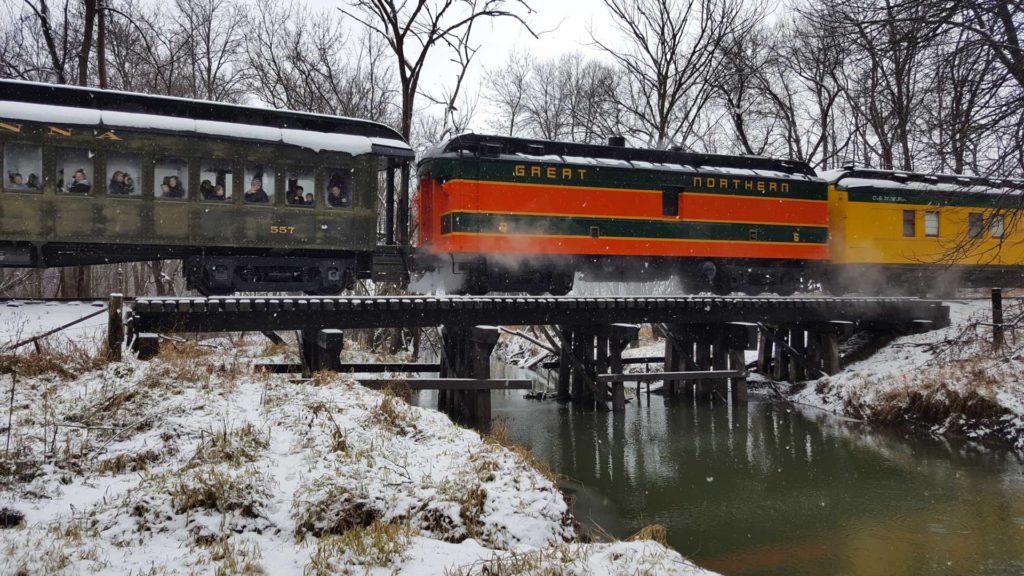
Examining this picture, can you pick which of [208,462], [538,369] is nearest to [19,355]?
[208,462]

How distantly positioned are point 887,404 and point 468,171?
986 centimetres

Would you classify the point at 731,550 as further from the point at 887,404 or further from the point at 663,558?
the point at 887,404

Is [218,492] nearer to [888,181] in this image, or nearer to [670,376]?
[670,376]

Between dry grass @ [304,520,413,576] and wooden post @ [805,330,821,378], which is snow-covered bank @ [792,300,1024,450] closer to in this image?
wooden post @ [805,330,821,378]

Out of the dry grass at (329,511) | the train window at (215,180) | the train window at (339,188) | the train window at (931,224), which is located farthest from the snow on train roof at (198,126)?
the train window at (931,224)

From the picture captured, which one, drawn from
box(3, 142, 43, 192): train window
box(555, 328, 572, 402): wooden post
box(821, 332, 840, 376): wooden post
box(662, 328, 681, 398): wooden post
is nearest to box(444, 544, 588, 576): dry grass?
box(3, 142, 43, 192): train window

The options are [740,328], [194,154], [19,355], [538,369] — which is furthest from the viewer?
[538,369]

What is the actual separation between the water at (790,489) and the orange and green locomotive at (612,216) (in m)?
3.55

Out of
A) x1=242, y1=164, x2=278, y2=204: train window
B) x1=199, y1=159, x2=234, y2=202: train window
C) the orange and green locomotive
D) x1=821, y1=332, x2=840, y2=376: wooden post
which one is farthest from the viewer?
x1=821, y1=332, x2=840, y2=376: wooden post

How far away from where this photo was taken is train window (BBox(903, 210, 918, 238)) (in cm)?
1788

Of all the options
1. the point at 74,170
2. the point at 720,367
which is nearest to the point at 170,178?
the point at 74,170

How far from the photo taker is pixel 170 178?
11344 millimetres

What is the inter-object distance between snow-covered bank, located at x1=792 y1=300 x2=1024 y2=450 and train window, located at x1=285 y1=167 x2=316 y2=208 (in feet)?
39.7

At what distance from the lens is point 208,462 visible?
20.7 ft
